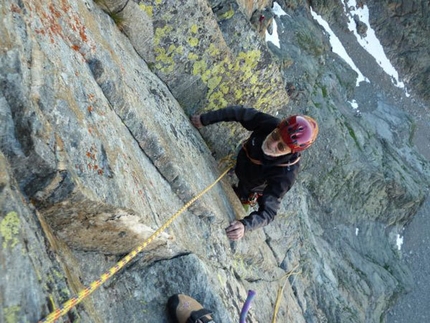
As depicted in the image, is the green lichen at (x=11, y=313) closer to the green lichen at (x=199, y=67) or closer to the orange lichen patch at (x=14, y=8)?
the orange lichen patch at (x=14, y=8)

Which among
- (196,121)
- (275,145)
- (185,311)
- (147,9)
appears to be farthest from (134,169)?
(147,9)

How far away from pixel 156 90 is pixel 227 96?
191cm

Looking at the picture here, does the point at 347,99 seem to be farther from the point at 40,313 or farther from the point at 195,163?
the point at 40,313

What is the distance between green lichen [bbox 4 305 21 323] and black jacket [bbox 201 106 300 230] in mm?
4800

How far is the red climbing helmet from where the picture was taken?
6551 millimetres

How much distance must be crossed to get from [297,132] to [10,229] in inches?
182

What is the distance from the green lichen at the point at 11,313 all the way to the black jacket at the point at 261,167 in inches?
189

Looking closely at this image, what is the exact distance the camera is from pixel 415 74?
48.1 meters

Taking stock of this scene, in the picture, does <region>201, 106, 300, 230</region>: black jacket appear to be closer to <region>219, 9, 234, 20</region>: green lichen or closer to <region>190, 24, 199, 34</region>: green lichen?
<region>190, 24, 199, 34</region>: green lichen

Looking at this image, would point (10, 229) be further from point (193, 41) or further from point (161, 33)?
point (193, 41)

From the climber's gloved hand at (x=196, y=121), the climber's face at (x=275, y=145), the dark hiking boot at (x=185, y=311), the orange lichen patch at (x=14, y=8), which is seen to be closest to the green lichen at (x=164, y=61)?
the climber's gloved hand at (x=196, y=121)

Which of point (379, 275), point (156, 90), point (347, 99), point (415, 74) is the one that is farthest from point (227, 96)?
point (415, 74)

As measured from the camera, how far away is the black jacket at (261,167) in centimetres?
717

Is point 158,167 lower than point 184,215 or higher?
higher
